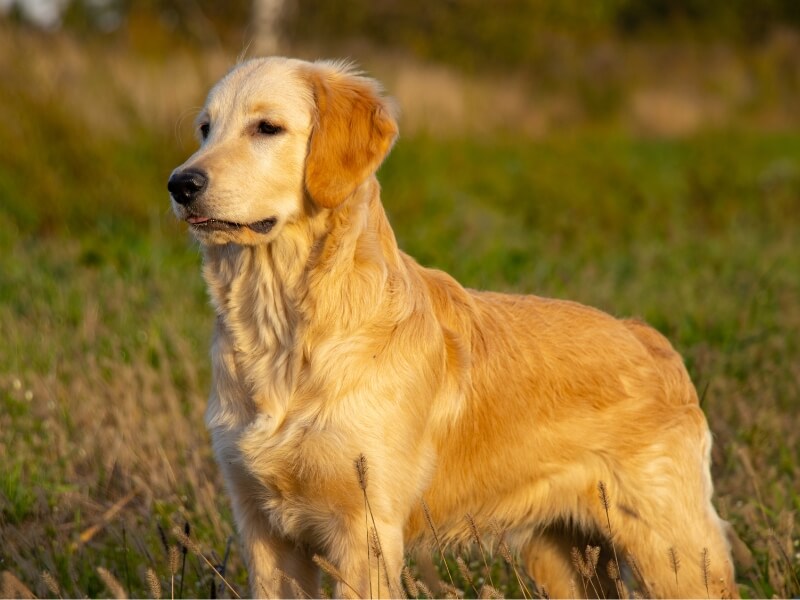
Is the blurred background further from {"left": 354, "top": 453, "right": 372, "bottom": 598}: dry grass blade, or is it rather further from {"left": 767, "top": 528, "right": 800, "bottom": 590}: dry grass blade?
{"left": 354, "top": 453, "right": 372, "bottom": 598}: dry grass blade

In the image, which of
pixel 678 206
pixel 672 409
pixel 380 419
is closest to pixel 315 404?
pixel 380 419

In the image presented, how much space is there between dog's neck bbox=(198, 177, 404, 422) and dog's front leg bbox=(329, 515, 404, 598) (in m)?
0.43

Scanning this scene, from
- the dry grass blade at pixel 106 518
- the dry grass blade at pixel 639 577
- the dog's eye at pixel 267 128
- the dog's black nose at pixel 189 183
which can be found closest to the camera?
the dog's black nose at pixel 189 183

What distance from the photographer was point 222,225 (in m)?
3.13

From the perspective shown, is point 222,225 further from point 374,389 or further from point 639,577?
point 639,577

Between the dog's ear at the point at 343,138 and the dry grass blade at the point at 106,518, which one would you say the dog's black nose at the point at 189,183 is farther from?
the dry grass blade at the point at 106,518

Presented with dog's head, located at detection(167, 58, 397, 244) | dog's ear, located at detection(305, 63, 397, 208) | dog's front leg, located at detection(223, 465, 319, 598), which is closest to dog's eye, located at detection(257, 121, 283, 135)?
dog's head, located at detection(167, 58, 397, 244)

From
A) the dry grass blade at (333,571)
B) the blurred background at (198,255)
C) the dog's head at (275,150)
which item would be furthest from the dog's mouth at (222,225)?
the dry grass blade at (333,571)

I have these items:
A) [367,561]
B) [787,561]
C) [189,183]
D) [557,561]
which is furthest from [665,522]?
[189,183]

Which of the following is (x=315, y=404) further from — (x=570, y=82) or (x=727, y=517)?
(x=570, y=82)

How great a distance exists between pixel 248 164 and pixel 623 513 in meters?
1.63

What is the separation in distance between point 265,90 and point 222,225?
50cm

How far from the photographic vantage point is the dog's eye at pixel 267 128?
3293 millimetres

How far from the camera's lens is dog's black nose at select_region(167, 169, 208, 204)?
307 cm
